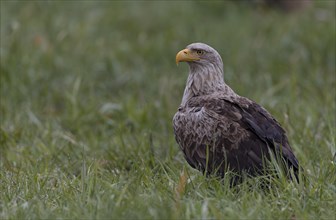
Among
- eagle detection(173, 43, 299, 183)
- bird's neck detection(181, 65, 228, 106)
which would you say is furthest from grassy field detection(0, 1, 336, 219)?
bird's neck detection(181, 65, 228, 106)

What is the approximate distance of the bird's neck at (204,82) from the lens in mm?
5859

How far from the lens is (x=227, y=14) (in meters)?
10.7

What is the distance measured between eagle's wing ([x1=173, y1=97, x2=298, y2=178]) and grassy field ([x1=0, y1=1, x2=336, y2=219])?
0.74ft

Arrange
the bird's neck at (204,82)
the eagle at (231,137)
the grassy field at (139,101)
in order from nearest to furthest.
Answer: the grassy field at (139,101), the eagle at (231,137), the bird's neck at (204,82)

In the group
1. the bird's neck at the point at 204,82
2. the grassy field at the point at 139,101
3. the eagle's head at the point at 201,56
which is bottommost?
the grassy field at the point at 139,101

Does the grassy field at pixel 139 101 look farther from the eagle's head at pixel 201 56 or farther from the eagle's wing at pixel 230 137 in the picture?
the eagle's head at pixel 201 56

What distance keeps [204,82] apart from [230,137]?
2.64 ft

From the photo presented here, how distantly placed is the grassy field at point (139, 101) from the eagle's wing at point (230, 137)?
23 cm

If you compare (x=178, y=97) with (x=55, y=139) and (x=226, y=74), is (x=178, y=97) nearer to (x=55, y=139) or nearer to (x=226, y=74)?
(x=226, y=74)

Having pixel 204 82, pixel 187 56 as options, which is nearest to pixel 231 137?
pixel 204 82

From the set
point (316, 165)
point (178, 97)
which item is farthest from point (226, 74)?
point (316, 165)

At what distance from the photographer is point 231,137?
17.0 ft

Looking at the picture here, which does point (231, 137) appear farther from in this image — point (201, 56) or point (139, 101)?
point (139, 101)

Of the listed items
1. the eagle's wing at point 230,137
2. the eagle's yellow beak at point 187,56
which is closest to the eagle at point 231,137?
the eagle's wing at point 230,137
